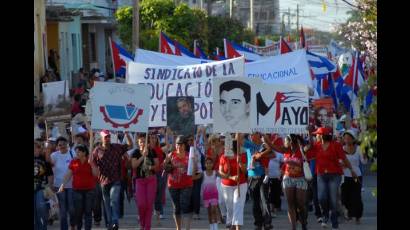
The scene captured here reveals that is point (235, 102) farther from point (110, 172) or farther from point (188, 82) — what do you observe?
point (188, 82)

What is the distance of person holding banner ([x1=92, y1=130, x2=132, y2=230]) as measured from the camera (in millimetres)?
16766

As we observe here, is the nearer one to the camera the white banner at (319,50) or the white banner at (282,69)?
the white banner at (282,69)

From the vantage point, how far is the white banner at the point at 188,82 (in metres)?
19.1

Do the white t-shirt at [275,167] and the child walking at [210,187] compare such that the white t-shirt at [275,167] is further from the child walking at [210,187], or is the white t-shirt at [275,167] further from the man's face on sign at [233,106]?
the man's face on sign at [233,106]

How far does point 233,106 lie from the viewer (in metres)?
17.2

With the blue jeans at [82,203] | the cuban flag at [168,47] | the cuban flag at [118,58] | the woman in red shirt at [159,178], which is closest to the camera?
the blue jeans at [82,203]

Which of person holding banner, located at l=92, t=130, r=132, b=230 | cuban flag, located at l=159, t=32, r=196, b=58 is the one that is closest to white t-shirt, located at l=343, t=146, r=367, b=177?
person holding banner, located at l=92, t=130, r=132, b=230

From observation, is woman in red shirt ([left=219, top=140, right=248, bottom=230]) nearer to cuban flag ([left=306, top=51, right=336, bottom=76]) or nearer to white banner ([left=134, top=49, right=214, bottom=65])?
white banner ([left=134, top=49, right=214, bottom=65])

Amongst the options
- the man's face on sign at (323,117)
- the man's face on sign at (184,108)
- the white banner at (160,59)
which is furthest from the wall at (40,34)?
the man's face on sign at (184,108)

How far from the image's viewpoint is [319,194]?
17.9 m

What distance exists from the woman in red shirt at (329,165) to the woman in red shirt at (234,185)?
139 centimetres
